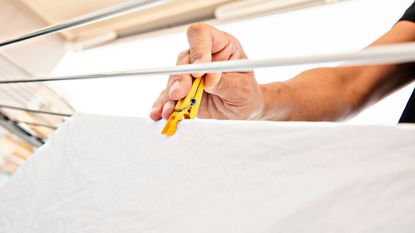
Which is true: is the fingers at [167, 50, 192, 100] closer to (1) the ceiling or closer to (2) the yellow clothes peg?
(2) the yellow clothes peg

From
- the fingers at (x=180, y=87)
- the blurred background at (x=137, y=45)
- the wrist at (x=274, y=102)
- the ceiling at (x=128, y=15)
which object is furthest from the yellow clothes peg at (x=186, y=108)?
the ceiling at (x=128, y=15)

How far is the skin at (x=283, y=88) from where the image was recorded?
43 centimetres

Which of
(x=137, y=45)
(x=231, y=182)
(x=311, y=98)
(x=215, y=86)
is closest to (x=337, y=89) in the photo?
(x=311, y=98)

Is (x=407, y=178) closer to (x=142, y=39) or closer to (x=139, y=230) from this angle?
(x=139, y=230)

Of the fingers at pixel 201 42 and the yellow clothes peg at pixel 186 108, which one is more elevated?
the fingers at pixel 201 42

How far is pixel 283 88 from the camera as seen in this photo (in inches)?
24.6

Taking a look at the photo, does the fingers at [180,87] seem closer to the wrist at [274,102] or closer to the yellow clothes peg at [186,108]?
the yellow clothes peg at [186,108]

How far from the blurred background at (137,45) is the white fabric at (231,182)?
61 centimetres

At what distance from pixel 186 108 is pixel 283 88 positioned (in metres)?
0.34

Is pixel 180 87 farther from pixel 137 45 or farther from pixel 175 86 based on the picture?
pixel 137 45

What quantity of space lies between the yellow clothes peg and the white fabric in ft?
0.04

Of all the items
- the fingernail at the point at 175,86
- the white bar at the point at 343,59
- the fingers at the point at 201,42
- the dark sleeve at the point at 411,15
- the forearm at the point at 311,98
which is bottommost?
the fingernail at the point at 175,86

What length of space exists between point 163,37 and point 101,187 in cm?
187

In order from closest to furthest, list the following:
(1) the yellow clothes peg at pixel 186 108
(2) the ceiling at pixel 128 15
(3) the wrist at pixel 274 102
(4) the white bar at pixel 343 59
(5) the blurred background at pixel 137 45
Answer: (4) the white bar at pixel 343 59 < (1) the yellow clothes peg at pixel 186 108 < (3) the wrist at pixel 274 102 < (5) the blurred background at pixel 137 45 < (2) the ceiling at pixel 128 15
